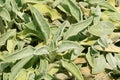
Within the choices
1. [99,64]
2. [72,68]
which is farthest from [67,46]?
[99,64]

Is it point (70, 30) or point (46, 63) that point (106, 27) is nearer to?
point (70, 30)

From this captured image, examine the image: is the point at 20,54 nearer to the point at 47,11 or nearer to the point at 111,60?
the point at 47,11

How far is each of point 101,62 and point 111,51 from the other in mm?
97

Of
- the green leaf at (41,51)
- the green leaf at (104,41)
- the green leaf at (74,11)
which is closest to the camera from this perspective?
the green leaf at (41,51)

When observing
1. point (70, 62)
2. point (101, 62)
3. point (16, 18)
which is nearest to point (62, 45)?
point (70, 62)

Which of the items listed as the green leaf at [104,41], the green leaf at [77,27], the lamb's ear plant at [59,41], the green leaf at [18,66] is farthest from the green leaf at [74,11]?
the green leaf at [18,66]

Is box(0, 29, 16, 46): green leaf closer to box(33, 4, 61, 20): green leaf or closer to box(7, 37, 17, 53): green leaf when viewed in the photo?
box(7, 37, 17, 53): green leaf

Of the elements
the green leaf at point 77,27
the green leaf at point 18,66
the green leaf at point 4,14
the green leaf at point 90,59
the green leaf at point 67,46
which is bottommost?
the green leaf at point 90,59

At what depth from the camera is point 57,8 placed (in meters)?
2.44

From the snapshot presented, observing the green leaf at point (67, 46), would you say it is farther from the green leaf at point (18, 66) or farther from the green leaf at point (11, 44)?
the green leaf at point (11, 44)

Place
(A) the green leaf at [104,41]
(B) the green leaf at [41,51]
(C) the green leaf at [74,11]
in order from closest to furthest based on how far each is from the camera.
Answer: (B) the green leaf at [41,51], (A) the green leaf at [104,41], (C) the green leaf at [74,11]

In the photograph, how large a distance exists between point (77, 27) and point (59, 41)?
Answer: 5.6 inches

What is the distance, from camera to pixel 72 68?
2084mm

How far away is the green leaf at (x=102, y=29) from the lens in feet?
7.16
